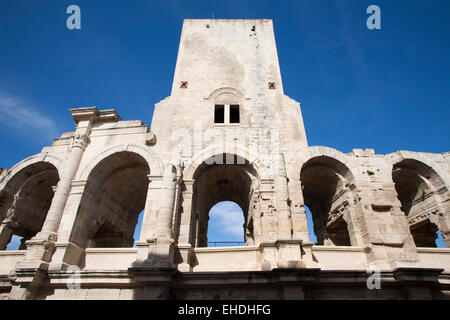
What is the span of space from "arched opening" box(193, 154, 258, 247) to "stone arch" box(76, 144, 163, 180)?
159 centimetres

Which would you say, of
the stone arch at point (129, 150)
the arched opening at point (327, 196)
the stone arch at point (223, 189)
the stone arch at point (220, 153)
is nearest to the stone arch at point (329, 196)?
the arched opening at point (327, 196)

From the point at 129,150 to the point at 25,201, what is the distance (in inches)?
227

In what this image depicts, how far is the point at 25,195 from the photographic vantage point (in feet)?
40.5

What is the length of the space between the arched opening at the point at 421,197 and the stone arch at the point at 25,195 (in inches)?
597

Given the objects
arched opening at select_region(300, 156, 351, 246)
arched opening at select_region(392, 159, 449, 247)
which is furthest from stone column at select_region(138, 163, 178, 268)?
arched opening at select_region(392, 159, 449, 247)

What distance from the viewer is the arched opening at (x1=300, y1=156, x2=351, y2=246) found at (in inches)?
438

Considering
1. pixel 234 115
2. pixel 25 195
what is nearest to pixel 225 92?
pixel 234 115

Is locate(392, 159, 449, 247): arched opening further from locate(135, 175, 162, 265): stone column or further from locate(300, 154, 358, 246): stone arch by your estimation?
locate(135, 175, 162, 265): stone column

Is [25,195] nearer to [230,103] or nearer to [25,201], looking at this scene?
[25,201]

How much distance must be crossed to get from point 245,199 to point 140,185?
5.16m

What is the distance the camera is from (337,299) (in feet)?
26.4

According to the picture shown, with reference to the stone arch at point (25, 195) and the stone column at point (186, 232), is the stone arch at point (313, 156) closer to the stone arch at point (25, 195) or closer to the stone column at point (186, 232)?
the stone column at point (186, 232)
